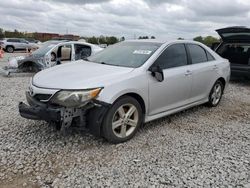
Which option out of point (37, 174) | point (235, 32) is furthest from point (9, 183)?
point (235, 32)

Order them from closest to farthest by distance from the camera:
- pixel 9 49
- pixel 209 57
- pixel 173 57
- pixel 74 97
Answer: pixel 74 97, pixel 173 57, pixel 209 57, pixel 9 49

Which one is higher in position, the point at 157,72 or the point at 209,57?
the point at 209,57

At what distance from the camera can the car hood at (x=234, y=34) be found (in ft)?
28.6

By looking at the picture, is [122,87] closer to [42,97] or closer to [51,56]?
[42,97]

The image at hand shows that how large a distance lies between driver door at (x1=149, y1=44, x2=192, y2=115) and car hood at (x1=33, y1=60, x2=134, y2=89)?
579mm

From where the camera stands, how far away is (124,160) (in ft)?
12.2

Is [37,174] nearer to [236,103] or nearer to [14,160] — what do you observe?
[14,160]

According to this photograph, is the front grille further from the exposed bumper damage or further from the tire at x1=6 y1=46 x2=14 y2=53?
the tire at x1=6 y1=46 x2=14 y2=53

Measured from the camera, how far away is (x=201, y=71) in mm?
5645

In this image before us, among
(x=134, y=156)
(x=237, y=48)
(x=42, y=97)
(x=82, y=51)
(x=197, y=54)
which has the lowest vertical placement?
(x=134, y=156)

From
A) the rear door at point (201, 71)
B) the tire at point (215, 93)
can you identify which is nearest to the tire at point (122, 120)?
the rear door at point (201, 71)

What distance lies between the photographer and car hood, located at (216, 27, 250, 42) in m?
8.72

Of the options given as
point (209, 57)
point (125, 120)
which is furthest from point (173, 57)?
point (125, 120)

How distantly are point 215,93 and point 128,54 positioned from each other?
97.9 inches
